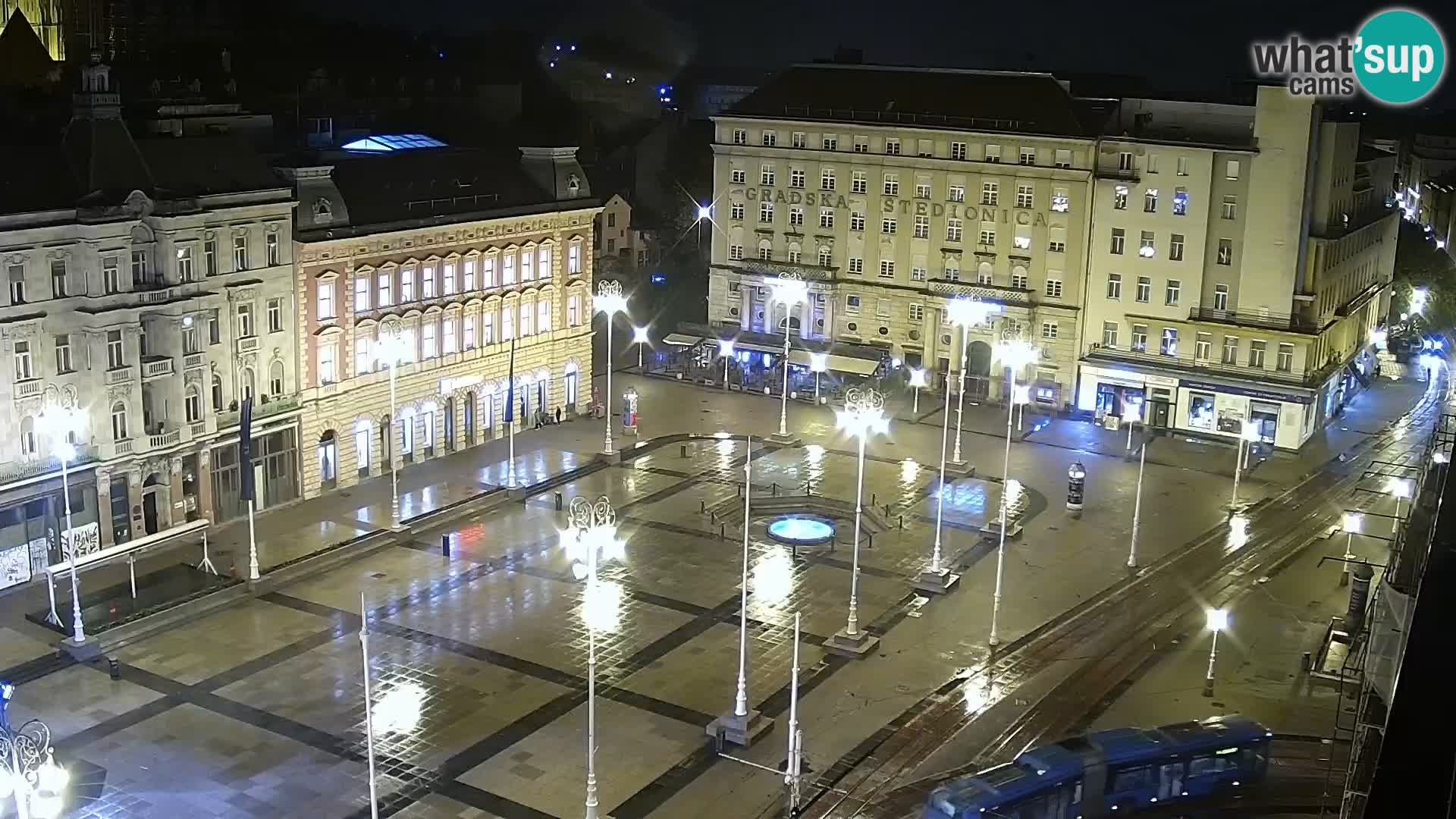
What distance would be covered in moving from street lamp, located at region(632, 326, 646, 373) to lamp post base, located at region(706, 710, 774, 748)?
5264 cm

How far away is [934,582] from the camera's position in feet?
177

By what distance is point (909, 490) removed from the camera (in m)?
67.2

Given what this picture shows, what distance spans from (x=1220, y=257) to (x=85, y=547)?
60.8m

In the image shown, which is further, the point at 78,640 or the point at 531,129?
the point at 531,129

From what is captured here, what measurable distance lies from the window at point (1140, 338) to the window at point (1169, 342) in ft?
3.27

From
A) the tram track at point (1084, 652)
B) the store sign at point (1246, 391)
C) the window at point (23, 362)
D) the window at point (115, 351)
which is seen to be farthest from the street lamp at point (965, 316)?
the window at point (23, 362)

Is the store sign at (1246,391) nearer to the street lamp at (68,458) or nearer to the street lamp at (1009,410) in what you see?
the street lamp at (1009,410)

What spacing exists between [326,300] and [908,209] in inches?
1534

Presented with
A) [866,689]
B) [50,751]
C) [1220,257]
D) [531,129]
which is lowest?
[866,689]

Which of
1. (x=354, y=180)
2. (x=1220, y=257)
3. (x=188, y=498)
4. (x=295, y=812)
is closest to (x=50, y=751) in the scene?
(x=295, y=812)

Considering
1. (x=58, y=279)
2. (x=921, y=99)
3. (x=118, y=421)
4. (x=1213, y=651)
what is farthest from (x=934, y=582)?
(x=921, y=99)

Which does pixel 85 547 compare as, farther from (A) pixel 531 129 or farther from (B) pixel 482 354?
(A) pixel 531 129

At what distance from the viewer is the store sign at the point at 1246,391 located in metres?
76.4

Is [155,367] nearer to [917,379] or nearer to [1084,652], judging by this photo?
[1084,652]
